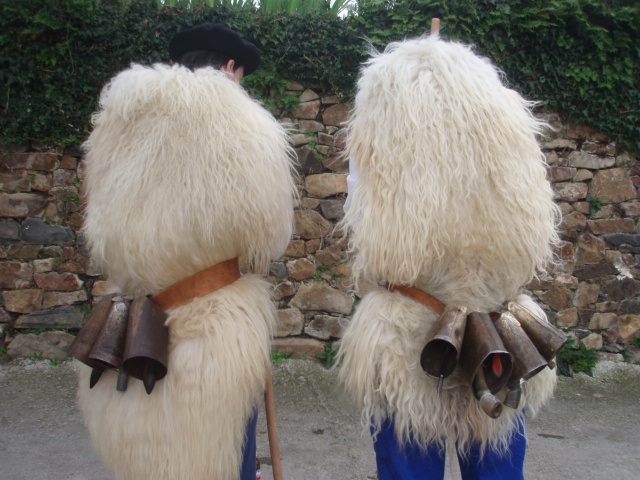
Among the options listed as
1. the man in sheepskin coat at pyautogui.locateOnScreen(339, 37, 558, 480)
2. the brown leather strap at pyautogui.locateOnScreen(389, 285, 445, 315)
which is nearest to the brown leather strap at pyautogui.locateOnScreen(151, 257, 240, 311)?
the man in sheepskin coat at pyautogui.locateOnScreen(339, 37, 558, 480)

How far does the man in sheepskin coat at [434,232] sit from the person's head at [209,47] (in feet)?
1.98

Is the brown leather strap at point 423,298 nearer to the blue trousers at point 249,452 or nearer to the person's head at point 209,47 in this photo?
the blue trousers at point 249,452

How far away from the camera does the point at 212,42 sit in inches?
84.9

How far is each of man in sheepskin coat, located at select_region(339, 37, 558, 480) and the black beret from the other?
1.96 ft

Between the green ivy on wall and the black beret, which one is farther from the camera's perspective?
the green ivy on wall

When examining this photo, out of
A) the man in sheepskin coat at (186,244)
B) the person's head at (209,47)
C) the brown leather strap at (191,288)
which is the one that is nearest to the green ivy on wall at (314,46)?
the person's head at (209,47)

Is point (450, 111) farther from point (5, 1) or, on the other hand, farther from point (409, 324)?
point (5, 1)

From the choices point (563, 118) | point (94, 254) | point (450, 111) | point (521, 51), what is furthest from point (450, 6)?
point (94, 254)

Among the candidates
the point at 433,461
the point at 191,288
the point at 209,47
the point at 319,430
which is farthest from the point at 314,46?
the point at 433,461

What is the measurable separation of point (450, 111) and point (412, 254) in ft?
1.46

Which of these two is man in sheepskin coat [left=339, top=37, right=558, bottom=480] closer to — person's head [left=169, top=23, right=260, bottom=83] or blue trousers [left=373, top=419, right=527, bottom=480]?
blue trousers [left=373, top=419, right=527, bottom=480]

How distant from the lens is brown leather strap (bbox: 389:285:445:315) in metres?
1.79

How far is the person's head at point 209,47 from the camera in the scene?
84.6 inches

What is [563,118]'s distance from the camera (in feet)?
14.4
